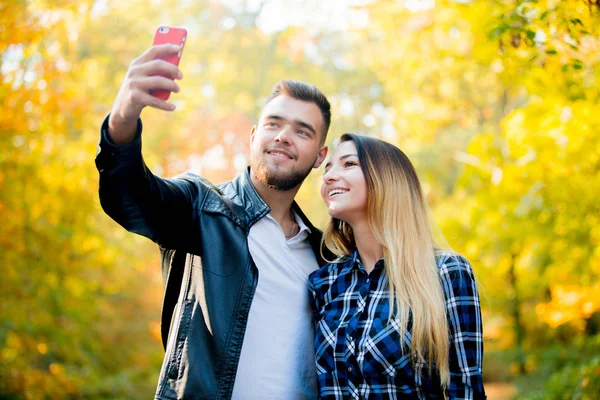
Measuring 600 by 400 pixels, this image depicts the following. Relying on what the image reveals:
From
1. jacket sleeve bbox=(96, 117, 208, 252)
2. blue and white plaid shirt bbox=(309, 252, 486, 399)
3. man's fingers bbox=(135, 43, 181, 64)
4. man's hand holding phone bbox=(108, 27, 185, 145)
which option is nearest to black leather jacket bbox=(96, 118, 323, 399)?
jacket sleeve bbox=(96, 117, 208, 252)

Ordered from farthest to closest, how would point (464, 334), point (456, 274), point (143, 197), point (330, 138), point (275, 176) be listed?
point (330, 138)
point (275, 176)
point (456, 274)
point (464, 334)
point (143, 197)

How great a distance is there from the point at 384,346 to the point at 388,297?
10.8 inches

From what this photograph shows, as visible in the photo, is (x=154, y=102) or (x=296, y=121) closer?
(x=154, y=102)

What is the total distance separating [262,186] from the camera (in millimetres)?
3357

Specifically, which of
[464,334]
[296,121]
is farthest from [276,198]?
[464,334]

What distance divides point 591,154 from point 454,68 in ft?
13.1

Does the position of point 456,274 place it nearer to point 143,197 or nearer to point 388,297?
point 388,297

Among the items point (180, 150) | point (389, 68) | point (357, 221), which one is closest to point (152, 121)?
point (180, 150)

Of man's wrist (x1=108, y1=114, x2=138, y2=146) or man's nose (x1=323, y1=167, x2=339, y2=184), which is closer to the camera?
man's wrist (x1=108, y1=114, x2=138, y2=146)

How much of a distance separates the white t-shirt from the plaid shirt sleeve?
72 centimetres

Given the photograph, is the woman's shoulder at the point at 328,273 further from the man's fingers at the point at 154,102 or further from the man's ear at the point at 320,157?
the man's fingers at the point at 154,102

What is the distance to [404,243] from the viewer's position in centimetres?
316

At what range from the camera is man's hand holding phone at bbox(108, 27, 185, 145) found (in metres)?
1.96

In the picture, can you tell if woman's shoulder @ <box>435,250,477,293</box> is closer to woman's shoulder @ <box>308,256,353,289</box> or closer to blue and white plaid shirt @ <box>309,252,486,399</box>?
blue and white plaid shirt @ <box>309,252,486,399</box>
